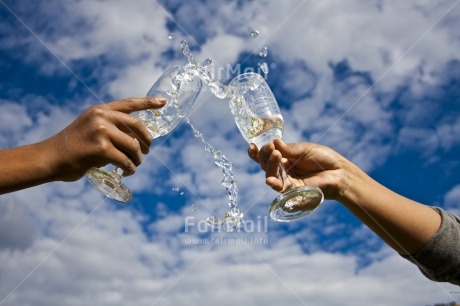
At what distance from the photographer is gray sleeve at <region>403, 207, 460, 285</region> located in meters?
3.24

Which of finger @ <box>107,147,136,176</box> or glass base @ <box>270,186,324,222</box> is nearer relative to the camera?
finger @ <box>107,147,136,176</box>

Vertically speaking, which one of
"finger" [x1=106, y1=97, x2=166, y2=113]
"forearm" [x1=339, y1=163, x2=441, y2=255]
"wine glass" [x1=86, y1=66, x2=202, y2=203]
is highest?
"finger" [x1=106, y1=97, x2=166, y2=113]

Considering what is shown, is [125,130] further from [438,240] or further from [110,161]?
[438,240]

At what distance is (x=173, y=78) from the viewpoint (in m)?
3.86

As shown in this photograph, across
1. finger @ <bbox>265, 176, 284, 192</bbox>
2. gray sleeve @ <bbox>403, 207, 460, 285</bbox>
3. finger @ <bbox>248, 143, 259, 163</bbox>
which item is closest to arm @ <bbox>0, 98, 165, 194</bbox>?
finger @ <bbox>265, 176, 284, 192</bbox>

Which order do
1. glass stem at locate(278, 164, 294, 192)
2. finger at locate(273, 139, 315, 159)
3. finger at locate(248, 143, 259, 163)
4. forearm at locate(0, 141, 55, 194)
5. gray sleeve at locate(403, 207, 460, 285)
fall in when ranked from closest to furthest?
forearm at locate(0, 141, 55, 194)
gray sleeve at locate(403, 207, 460, 285)
glass stem at locate(278, 164, 294, 192)
finger at locate(273, 139, 315, 159)
finger at locate(248, 143, 259, 163)

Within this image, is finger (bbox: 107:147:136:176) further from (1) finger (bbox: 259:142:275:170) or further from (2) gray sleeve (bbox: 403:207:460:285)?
(2) gray sleeve (bbox: 403:207:460:285)

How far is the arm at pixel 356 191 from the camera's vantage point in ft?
10.8

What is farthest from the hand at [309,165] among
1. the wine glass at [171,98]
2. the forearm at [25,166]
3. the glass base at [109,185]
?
the forearm at [25,166]

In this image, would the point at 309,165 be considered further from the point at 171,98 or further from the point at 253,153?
the point at 171,98

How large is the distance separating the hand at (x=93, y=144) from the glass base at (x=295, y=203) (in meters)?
1.21

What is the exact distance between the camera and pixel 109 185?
3385 millimetres

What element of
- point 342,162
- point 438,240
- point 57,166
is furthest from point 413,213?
point 57,166

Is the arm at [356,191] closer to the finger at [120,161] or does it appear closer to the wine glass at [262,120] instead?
the wine glass at [262,120]
